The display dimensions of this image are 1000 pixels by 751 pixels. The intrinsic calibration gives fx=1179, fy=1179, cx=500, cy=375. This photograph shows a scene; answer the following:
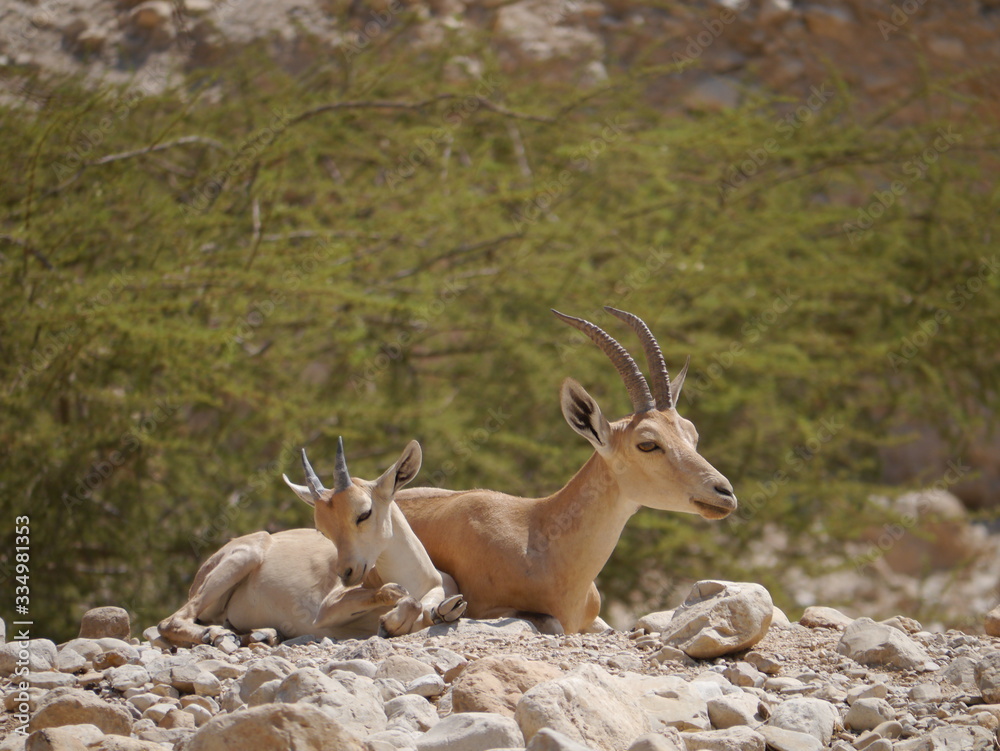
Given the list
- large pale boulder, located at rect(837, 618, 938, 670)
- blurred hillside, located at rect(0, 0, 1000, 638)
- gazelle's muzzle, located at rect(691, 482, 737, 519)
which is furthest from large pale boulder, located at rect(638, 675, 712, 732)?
blurred hillside, located at rect(0, 0, 1000, 638)

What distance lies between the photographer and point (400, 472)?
5.69 metres

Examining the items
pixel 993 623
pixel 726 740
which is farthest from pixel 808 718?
pixel 993 623

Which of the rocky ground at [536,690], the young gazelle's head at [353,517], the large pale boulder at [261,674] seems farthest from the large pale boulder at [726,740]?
the young gazelle's head at [353,517]

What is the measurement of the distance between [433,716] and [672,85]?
1859 cm

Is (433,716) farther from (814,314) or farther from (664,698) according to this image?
(814,314)

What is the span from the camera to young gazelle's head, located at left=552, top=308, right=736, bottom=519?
538 centimetres

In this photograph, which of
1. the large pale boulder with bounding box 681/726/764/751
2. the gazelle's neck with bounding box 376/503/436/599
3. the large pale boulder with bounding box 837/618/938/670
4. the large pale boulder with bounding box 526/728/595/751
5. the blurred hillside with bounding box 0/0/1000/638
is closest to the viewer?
the large pale boulder with bounding box 526/728/595/751

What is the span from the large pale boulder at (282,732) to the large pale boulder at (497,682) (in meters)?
Answer: 0.65

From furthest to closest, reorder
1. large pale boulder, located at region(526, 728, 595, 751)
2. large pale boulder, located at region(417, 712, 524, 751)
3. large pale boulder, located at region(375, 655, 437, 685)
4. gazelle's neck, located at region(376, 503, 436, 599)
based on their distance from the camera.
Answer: gazelle's neck, located at region(376, 503, 436, 599) → large pale boulder, located at region(375, 655, 437, 685) → large pale boulder, located at region(417, 712, 524, 751) → large pale boulder, located at region(526, 728, 595, 751)

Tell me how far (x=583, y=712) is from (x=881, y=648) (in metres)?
1.61

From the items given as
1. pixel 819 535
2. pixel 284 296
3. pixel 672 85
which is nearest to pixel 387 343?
pixel 284 296

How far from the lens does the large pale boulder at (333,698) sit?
3.81 meters

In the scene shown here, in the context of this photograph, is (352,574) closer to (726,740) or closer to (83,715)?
(83,715)

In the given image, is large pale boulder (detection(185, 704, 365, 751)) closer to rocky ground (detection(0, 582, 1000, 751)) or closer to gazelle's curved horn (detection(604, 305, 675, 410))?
rocky ground (detection(0, 582, 1000, 751))
